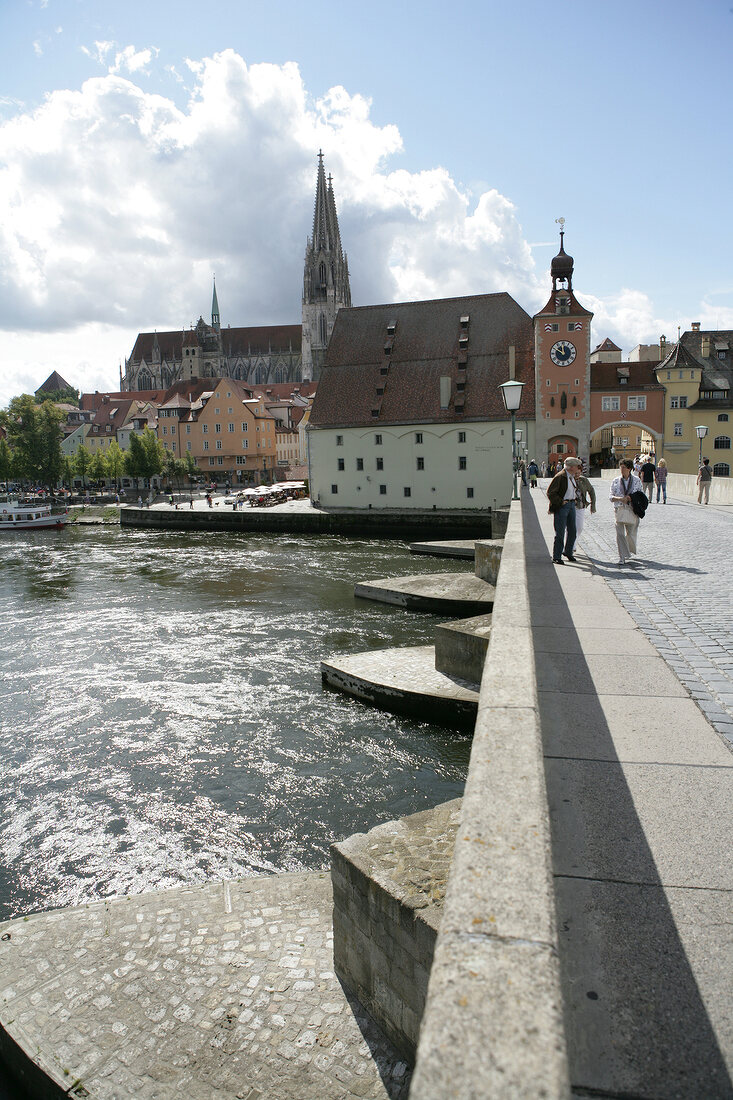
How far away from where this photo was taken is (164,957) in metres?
5.82

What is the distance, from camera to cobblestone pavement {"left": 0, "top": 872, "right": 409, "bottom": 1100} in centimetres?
467

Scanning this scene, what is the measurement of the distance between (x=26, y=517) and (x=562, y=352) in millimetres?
41257

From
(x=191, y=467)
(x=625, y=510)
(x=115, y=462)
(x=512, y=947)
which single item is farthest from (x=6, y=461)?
(x=512, y=947)

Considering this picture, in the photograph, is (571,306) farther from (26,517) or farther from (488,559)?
(26,517)

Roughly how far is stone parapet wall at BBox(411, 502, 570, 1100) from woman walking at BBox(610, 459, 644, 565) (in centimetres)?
868

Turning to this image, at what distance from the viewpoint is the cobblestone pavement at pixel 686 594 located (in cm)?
568

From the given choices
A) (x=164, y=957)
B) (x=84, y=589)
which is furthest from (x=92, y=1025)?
(x=84, y=589)

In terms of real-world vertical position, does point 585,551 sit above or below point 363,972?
above

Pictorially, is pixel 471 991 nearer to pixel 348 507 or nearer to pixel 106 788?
pixel 106 788

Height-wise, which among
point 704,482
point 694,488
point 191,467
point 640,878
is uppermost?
point 191,467

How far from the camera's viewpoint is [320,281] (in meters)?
119

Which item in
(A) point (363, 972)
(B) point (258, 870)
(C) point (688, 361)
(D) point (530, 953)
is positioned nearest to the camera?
(D) point (530, 953)

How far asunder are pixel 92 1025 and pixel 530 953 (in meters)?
4.53

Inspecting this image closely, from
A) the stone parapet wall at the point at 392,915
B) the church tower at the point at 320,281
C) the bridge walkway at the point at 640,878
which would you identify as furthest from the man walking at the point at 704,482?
the church tower at the point at 320,281
